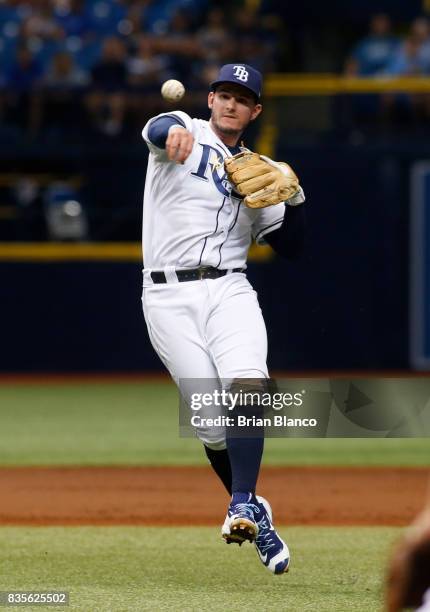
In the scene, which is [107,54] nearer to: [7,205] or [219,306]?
[7,205]

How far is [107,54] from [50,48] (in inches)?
29.2

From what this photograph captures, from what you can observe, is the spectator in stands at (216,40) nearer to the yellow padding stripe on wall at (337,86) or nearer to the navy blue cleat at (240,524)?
the yellow padding stripe on wall at (337,86)

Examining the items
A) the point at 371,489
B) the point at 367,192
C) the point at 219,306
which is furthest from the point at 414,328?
the point at 219,306

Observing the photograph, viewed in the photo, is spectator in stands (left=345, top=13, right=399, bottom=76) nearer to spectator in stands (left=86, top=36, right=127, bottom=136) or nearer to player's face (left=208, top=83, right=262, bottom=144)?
spectator in stands (left=86, top=36, right=127, bottom=136)

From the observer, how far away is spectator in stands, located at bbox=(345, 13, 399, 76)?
15.5 metres

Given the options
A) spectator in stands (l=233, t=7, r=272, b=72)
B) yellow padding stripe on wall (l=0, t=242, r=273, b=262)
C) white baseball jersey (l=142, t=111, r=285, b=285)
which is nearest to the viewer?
white baseball jersey (l=142, t=111, r=285, b=285)

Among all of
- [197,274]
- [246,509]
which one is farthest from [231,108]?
[246,509]

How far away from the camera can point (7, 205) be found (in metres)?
14.4

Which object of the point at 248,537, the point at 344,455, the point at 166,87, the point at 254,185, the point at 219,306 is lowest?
the point at 344,455

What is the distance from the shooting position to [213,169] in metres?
5.48

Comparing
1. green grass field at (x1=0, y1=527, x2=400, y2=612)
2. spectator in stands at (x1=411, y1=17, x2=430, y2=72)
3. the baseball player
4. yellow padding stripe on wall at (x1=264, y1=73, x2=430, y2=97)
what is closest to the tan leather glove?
the baseball player

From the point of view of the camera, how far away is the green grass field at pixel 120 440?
9891 mm

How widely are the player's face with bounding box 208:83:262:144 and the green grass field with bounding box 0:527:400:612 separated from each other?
6.28ft

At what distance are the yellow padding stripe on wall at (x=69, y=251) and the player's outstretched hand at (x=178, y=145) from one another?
934 centimetres
